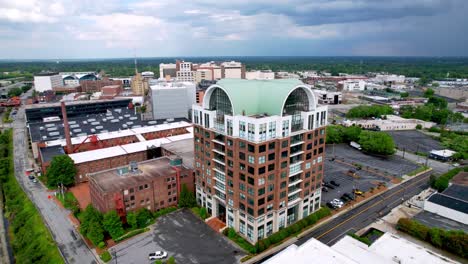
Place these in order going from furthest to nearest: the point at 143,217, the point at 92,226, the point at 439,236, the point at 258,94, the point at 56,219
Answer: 1. the point at 56,219
2. the point at 143,217
3. the point at 258,94
4. the point at 92,226
5. the point at 439,236

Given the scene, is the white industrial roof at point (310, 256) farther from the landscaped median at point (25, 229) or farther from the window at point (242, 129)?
the landscaped median at point (25, 229)

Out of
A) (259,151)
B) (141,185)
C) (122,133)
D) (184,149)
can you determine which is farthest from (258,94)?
(122,133)

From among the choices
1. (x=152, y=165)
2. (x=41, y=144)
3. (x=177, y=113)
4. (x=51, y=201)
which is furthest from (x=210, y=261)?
(x=177, y=113)

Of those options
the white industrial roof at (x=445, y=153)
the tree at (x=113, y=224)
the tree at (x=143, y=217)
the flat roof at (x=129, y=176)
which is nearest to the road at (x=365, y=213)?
the white industrial roof at (x=445, y=153)

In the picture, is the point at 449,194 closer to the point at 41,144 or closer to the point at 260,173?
the point at 260,173

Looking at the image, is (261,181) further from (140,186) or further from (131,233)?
(131,233)
